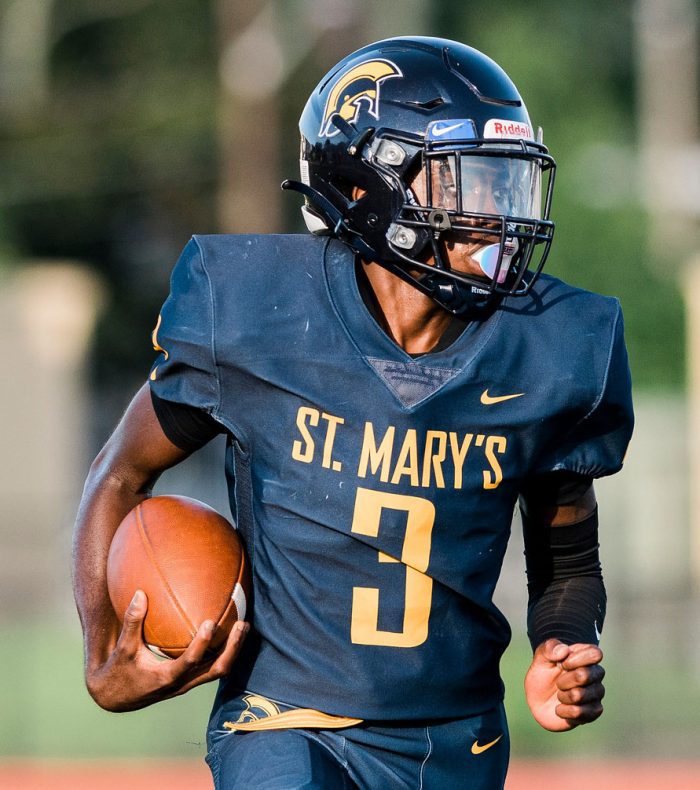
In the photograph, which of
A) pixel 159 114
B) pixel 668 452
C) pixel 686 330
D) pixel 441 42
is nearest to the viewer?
pixel 441 42

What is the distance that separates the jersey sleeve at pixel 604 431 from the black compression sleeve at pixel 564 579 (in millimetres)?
234

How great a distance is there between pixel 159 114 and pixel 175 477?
7894 millimetres

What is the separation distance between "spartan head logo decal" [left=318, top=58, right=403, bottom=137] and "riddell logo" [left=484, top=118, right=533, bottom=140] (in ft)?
0.88

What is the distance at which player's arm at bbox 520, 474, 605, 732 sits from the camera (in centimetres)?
334

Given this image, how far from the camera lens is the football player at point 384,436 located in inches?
125

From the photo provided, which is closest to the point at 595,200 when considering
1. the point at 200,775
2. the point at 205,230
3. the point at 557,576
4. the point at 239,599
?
the point at 205,230

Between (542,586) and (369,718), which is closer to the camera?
(369,718)

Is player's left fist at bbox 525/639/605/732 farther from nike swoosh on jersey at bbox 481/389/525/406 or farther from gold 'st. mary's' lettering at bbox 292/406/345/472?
gold 'st. mary's' lettering at bbox 292/406/345/472

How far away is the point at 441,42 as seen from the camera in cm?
356

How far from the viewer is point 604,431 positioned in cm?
341

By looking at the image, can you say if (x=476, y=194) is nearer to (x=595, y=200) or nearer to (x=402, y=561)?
(x=402, y=561)

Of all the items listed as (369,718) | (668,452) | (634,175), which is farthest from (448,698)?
(634,175)

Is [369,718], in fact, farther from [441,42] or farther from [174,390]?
[441,42]

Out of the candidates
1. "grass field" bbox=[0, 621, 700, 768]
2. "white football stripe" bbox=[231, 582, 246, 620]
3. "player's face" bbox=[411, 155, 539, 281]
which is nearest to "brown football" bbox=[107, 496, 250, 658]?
"white football stripe" bbox=[231, 582, 246, 620]
